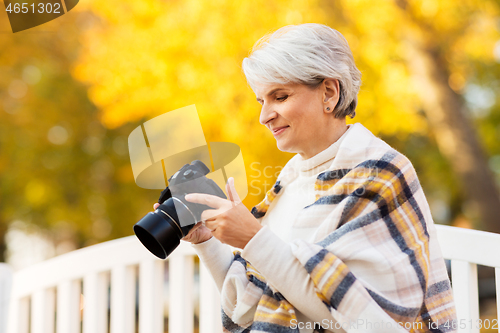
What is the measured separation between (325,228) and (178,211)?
0.33m

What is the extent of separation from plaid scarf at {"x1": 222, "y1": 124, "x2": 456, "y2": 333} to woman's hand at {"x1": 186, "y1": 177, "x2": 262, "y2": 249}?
11 centimetres

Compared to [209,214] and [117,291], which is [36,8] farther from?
[209,214]

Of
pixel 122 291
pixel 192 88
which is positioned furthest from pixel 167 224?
pixel 192 88

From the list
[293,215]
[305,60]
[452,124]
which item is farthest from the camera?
[452,124]

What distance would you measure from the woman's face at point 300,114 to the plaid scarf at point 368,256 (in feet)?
0.27

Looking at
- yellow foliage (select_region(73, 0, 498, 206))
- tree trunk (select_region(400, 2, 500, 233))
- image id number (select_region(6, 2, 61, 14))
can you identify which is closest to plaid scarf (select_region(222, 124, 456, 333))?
yellow foliage (select_region(73, 0, 498, 206))

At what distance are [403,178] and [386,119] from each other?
76.6 inches

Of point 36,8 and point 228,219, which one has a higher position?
point 36,8

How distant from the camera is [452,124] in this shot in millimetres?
3492

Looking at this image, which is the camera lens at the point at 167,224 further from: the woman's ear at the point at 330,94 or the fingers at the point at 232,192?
the woman's ear at the point at 330,94

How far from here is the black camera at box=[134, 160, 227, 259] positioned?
2.99 ft

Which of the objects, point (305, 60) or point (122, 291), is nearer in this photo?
point (305, 60)

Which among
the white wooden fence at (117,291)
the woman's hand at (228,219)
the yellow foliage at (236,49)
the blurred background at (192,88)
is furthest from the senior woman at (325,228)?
the yellow foliage at (236,49)

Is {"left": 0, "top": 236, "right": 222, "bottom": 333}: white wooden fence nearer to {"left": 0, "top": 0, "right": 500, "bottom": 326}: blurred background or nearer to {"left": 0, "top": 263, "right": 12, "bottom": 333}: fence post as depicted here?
{"left": 0, "top": 263, "right": 12, "bottom": 333}: fence post
